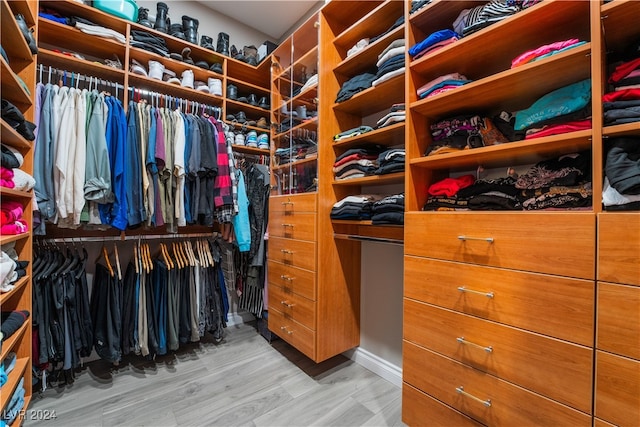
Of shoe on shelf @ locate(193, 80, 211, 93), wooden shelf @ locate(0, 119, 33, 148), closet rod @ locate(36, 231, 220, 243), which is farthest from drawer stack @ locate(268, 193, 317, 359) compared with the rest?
wooden shelf @ locate(0, 119, 33, 148)

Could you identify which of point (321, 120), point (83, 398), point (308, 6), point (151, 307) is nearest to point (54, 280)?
point (151, 307)

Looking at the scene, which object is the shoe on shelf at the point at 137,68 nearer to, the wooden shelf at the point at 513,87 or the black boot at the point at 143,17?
the black boot at the point at 143,17

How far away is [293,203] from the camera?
190 cm

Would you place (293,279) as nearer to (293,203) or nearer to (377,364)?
(293,203)

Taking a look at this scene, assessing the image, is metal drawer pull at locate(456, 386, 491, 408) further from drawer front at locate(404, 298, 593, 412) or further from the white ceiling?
the white ceiling

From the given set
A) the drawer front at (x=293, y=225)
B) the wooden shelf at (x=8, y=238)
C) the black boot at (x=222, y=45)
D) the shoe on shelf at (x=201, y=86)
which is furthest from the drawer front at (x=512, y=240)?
the black boot at (x=222, y=45)

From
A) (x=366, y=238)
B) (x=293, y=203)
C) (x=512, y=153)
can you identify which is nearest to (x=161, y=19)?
(x=293, y=203)

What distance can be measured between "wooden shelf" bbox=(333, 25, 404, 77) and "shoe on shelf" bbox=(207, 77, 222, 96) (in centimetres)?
110

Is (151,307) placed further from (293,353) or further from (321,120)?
(321,120)

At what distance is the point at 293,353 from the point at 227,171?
5.04 feet

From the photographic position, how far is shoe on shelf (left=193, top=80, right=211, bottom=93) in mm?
2216

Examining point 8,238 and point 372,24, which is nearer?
point 8,238

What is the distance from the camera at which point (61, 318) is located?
1.58 metres

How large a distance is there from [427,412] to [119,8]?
2.99 meters
